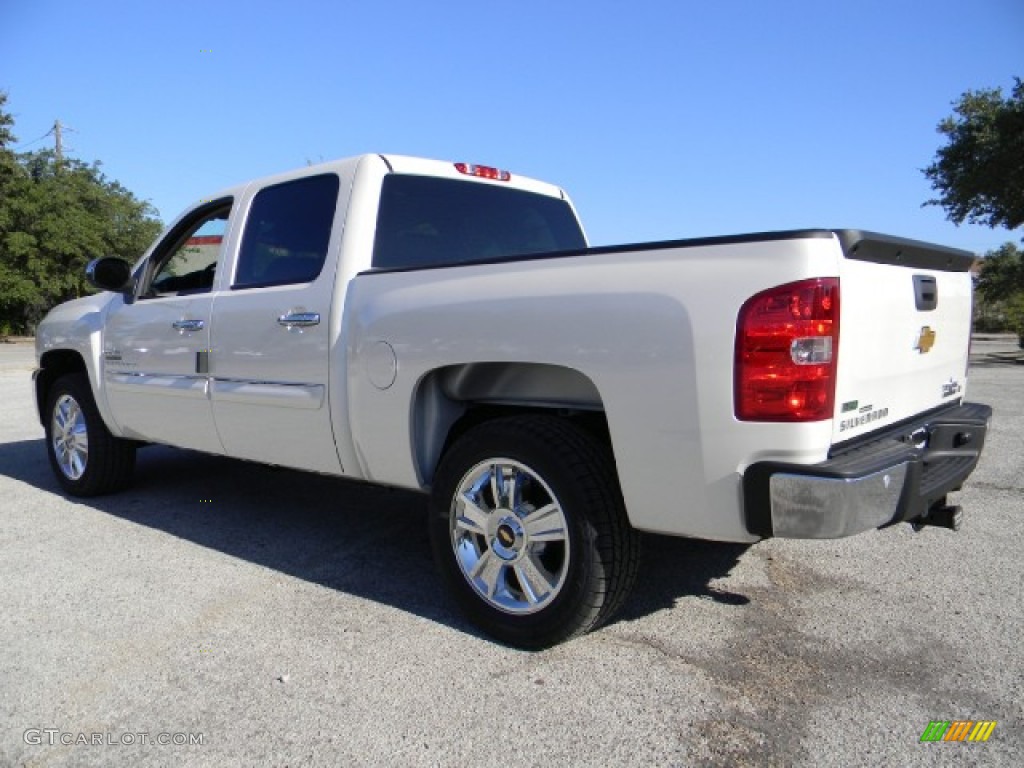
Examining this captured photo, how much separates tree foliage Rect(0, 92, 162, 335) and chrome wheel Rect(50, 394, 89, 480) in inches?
933

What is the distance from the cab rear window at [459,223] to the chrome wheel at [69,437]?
2973 mm

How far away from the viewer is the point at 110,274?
4.87 metres

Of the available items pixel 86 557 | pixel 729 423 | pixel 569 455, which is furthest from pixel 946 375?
pixel 86 557

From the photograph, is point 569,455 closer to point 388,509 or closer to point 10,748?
point 10,748

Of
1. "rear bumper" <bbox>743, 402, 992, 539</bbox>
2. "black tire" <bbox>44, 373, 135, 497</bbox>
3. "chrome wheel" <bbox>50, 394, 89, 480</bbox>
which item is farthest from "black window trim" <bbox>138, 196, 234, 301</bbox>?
"rear bumper" <bbox>743, 402, 992, 539</bbox>

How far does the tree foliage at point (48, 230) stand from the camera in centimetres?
2797

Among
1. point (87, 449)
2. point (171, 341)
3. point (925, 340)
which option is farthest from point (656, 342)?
point (87, 449)

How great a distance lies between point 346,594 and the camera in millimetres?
3592

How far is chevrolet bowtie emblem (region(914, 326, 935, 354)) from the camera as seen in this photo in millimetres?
3062

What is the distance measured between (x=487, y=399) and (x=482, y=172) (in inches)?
65.5

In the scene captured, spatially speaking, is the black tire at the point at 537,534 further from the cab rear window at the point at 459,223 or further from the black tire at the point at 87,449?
the black tire at the point at 87,449

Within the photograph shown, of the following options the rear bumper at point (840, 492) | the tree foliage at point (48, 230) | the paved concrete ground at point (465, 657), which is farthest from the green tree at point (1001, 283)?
the tree foliage at point (48, 230)

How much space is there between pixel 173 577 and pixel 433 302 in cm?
199

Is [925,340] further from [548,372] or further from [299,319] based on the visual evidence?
[299,319]
